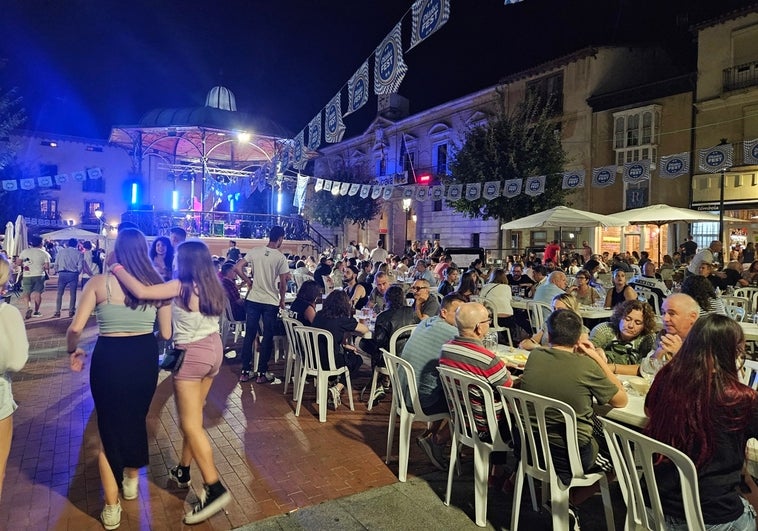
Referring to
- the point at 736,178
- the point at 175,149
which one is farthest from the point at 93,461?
the point at 736,178

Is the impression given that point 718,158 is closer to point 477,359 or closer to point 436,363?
point 436,363

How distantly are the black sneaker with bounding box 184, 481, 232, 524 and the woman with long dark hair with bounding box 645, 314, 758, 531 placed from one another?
239cm

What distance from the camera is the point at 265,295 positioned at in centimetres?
596

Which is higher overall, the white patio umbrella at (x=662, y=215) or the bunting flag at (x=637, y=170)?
the bunting flag at (x=637, y=170)

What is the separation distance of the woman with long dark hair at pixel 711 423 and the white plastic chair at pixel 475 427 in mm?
1010

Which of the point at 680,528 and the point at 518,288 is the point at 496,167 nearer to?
the point at 518,288

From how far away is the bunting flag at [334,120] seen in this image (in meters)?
9.60

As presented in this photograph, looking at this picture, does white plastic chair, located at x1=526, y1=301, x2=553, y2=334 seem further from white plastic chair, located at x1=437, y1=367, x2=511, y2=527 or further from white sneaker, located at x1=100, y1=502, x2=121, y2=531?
white sneaker, located at x1=100, y1=502, x2=121, y2=531

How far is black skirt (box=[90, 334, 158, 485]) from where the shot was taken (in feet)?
9.34

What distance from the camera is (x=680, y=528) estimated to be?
205cm

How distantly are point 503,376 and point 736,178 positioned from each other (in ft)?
56.5

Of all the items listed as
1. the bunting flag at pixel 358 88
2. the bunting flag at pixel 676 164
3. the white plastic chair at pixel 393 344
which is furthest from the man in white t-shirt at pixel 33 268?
the bunting flag at pixel 676 164

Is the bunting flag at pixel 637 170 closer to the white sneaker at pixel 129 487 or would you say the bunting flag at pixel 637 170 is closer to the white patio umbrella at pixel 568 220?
the white patio umbrella at pixel 568 220

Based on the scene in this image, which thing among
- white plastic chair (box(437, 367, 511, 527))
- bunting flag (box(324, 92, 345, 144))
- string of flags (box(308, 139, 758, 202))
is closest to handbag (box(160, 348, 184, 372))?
white plastic chair (box(437, 367, 511, 527))
